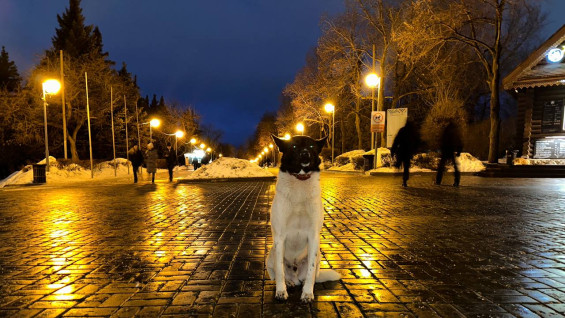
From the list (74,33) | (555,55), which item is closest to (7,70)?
(74,33)

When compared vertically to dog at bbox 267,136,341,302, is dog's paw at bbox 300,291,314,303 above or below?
below

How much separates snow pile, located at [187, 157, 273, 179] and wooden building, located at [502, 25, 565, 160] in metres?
18.2

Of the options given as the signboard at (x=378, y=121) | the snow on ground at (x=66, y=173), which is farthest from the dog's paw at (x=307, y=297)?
the snow on ground at (x=66, y=173)

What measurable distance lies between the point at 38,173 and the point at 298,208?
19.5 m

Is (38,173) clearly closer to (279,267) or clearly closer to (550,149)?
(279,267)

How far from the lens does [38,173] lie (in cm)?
1745

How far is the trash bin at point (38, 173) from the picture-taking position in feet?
56.8

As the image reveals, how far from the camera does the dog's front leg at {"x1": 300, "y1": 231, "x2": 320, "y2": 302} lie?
3.00 m

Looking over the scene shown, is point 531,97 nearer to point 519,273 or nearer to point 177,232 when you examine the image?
point 519,273

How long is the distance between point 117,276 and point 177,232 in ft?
7.10

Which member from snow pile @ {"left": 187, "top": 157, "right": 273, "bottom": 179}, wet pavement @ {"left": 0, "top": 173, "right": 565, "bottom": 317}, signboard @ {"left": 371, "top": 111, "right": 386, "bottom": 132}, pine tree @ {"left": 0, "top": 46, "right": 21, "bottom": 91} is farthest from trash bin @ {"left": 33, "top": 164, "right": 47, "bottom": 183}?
pine tree @ {"left": 0, "top": 46, "right": 21, "bottom": 91}

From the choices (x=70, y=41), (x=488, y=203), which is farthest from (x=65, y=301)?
(x=70, y=41)

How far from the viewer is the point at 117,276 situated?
3.75 meters

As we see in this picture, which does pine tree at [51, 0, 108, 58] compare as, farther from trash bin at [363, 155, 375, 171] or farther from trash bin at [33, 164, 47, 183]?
trash bin at [363, 155, 375, 171]
